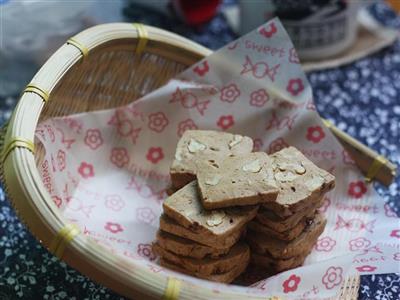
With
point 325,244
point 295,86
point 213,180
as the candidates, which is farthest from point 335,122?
point 213,180

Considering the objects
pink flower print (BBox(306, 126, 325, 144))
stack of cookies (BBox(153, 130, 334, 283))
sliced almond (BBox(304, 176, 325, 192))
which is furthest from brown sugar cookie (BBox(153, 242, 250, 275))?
pink flower print (BBox(306, 126, 325, 144))

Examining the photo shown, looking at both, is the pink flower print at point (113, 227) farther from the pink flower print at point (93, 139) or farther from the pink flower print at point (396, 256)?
the pink flower print at point (396, 256)

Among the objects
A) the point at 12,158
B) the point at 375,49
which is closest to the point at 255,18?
the point at 375,49

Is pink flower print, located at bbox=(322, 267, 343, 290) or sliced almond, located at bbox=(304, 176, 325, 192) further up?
sliced almond, located at bbox=(304, 176, 325, 192)

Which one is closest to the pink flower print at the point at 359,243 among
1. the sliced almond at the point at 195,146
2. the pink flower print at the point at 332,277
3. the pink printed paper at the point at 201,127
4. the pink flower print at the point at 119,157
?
the pink printed paper at the point at 201,127

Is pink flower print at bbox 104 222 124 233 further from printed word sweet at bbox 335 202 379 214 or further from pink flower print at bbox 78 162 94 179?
printed word sweet at bbox 335 202 379 214

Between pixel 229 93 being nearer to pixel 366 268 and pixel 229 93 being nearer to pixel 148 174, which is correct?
pixel 148 174
